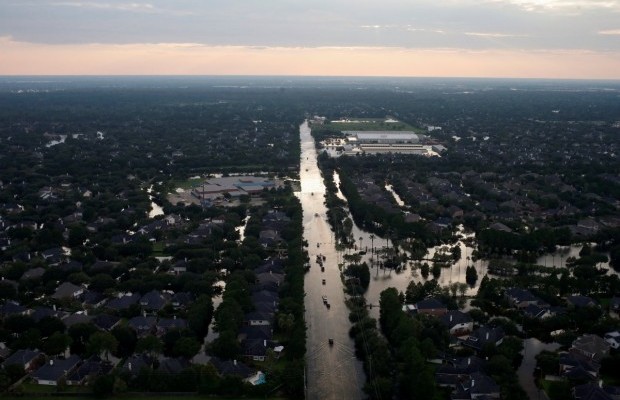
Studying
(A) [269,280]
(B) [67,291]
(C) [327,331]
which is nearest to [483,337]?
(C) [327,331]

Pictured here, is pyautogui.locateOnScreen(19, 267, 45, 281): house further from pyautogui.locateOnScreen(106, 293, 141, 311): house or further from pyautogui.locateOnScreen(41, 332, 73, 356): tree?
pyautogui.locateOnScreen(41, 332, 73, 356): tree

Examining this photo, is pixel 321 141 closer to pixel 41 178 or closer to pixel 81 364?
pixel 41 178

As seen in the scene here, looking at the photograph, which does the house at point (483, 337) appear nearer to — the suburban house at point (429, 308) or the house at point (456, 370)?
the house at point (456, 370)

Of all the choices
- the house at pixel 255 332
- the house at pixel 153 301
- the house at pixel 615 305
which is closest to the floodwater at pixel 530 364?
the house at pixel 615 305

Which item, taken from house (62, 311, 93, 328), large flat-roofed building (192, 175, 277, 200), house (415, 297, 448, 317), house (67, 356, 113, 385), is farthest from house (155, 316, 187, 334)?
large flat-roofed building (192, 175, 277, 200)

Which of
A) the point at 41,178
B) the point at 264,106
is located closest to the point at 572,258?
the point at 41,178

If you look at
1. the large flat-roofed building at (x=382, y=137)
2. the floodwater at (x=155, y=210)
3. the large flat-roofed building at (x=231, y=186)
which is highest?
the large flat-roofed building at (x=382, y=137)

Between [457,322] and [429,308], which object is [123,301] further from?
[457,322]
